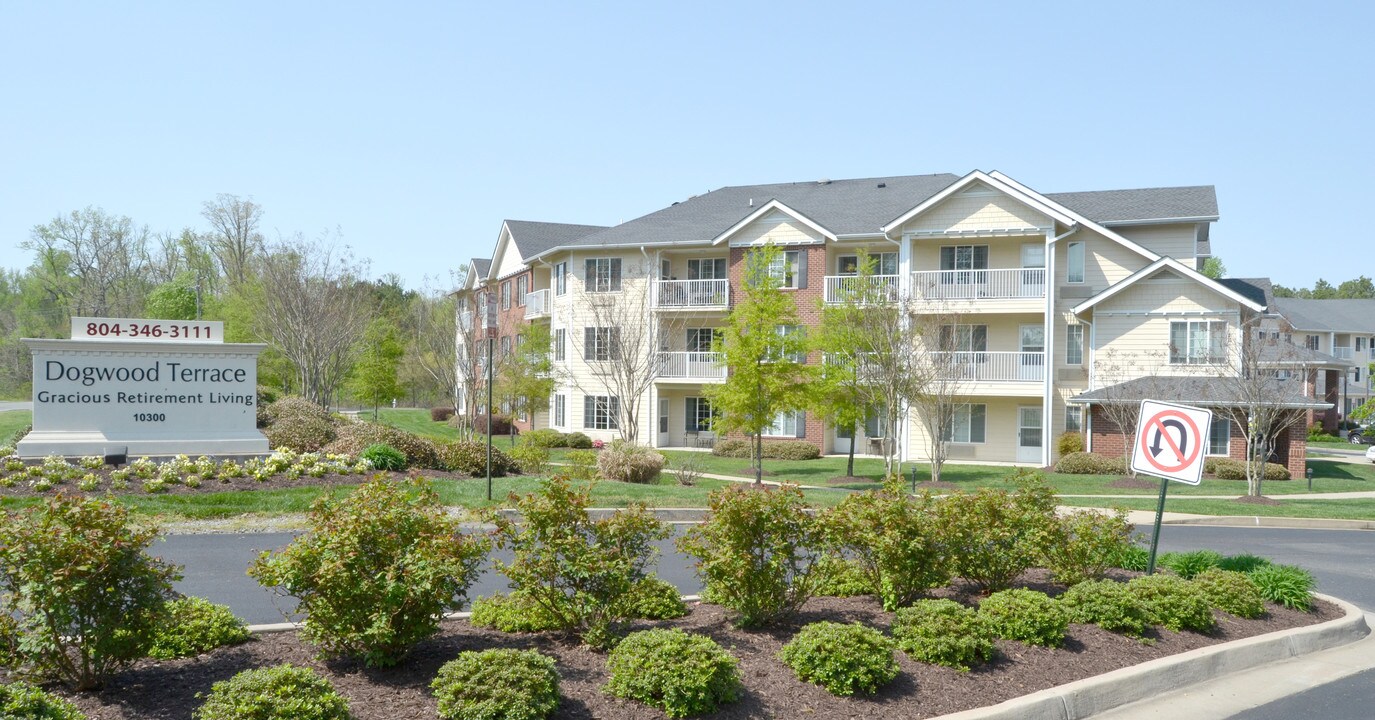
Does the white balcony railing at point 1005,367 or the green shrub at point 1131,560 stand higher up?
the white balcony railing at point 1005,367

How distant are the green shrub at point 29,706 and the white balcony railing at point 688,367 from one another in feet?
101

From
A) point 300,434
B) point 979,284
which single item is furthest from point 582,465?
point 979,284

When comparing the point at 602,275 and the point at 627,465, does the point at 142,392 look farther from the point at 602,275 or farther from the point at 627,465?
the point at 602,275

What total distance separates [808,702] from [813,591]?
80.6 inches

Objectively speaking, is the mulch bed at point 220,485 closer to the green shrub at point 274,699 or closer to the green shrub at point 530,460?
the green shrub at point 530,460

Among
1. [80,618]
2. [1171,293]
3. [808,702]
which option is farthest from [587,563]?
[1171,293]

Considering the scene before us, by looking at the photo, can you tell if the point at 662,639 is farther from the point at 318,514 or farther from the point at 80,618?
the point at 80,618

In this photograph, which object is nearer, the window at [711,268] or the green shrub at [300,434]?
the green shrub at [300,434]

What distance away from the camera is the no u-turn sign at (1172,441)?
9070 mm

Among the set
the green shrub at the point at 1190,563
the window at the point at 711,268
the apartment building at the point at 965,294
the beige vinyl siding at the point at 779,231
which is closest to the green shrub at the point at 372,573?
the green shrub at the point at 1190,563

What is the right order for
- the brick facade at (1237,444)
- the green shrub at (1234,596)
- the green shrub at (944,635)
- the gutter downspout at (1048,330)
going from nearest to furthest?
the green shrub at (944,635)
the green shrub at (1234,596)
the brick facade at (1237,444)
the gutter downspout at (1048,330)

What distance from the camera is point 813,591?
322 inches

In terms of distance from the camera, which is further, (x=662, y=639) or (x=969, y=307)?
(x=969, y=307)

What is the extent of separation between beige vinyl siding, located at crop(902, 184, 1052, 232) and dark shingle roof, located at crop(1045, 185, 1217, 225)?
125 inches
